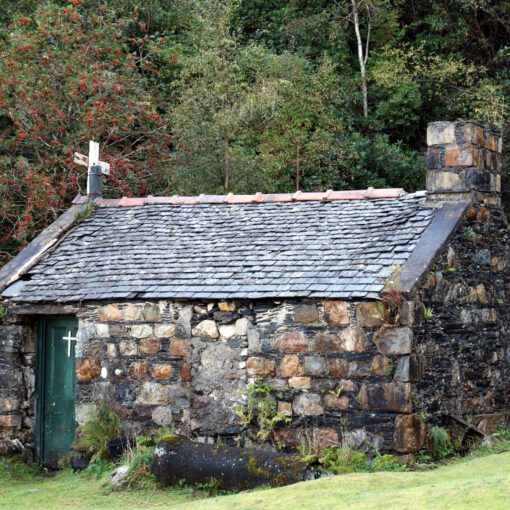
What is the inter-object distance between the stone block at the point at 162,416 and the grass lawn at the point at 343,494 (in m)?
1.20

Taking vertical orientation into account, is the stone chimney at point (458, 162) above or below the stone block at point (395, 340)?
above

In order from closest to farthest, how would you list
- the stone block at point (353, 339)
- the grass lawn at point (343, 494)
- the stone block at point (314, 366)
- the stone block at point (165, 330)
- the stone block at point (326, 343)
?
1. the grass lawn at point (343, 494)
2. the stone block at point (353, 339)
3. the stone block at point (326, 343)
4. the stone block at point (314, 366)
5. the stone block at point (165, 330)

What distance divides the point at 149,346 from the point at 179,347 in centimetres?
48

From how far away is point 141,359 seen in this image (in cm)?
1345

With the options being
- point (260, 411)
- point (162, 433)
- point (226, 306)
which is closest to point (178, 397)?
point (162, 433)

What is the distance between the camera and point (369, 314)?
1191 centimetres

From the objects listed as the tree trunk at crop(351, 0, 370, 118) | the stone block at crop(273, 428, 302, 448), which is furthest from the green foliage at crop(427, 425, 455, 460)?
the tree trunk at crop(351, 0, 370, 118)

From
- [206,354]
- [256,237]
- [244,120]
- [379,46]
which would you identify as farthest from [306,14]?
[206,354]

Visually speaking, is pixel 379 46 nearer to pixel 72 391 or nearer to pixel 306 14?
pixel 306 14

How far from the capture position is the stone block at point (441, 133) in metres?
13.5

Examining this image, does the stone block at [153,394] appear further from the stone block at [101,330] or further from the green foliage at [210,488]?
the green foliage at [210,488]

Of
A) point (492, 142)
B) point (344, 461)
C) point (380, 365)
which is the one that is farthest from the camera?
point (492, 142)

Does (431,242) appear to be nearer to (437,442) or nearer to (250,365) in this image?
(437,442)

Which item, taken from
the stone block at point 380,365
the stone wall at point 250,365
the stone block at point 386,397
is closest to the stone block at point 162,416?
the stone wall at point 250,365
